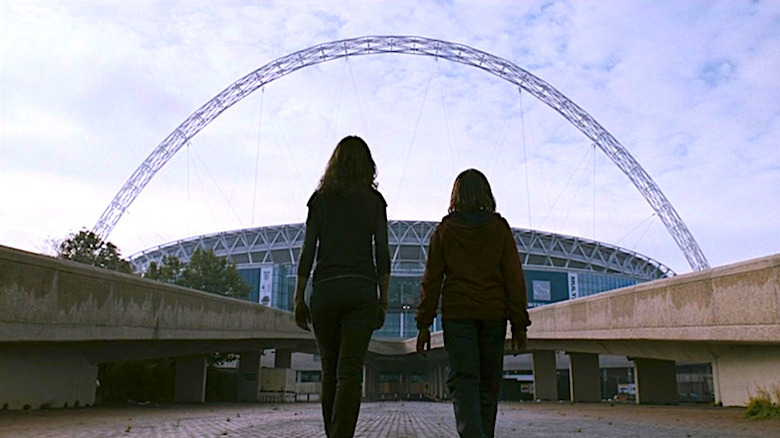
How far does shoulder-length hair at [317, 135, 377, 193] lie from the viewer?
4676 mm

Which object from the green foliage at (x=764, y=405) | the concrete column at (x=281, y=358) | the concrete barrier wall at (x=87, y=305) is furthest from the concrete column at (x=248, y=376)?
the green foliage at (x=764, y=405)

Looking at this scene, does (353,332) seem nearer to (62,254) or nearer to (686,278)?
(686,278)

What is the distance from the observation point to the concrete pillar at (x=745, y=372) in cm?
1283

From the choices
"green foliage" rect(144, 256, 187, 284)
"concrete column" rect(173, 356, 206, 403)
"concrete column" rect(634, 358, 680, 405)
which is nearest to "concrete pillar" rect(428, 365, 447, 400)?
"green foliage" rect(144, 256, 187, 284)

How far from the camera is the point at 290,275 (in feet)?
328

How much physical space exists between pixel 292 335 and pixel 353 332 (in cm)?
2765

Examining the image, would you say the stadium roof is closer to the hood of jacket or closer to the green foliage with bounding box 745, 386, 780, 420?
the green foliage with bounding box 745, 386, 780, 420

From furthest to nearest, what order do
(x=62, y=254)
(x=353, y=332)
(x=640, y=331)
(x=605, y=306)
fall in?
(x=62, y=254)
(x=605, y=306)
(x=640, y=331)
(x=353, y=332)

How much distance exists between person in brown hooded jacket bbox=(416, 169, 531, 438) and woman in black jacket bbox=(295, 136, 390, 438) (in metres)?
0.42

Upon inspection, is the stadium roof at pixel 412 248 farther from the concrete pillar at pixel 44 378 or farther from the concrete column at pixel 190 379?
the concrete pillar at pixel 44 378

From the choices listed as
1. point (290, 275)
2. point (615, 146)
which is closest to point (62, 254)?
point (615, 146)

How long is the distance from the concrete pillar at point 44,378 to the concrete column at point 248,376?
19254 millimetres

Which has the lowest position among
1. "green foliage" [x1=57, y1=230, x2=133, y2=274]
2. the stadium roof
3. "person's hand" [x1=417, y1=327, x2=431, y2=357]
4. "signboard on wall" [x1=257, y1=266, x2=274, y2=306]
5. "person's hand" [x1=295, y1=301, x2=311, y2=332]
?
"person's hand" [x1=417, y1=327, x2=431, y2=357]

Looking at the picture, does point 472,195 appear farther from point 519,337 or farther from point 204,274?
point 204,274
